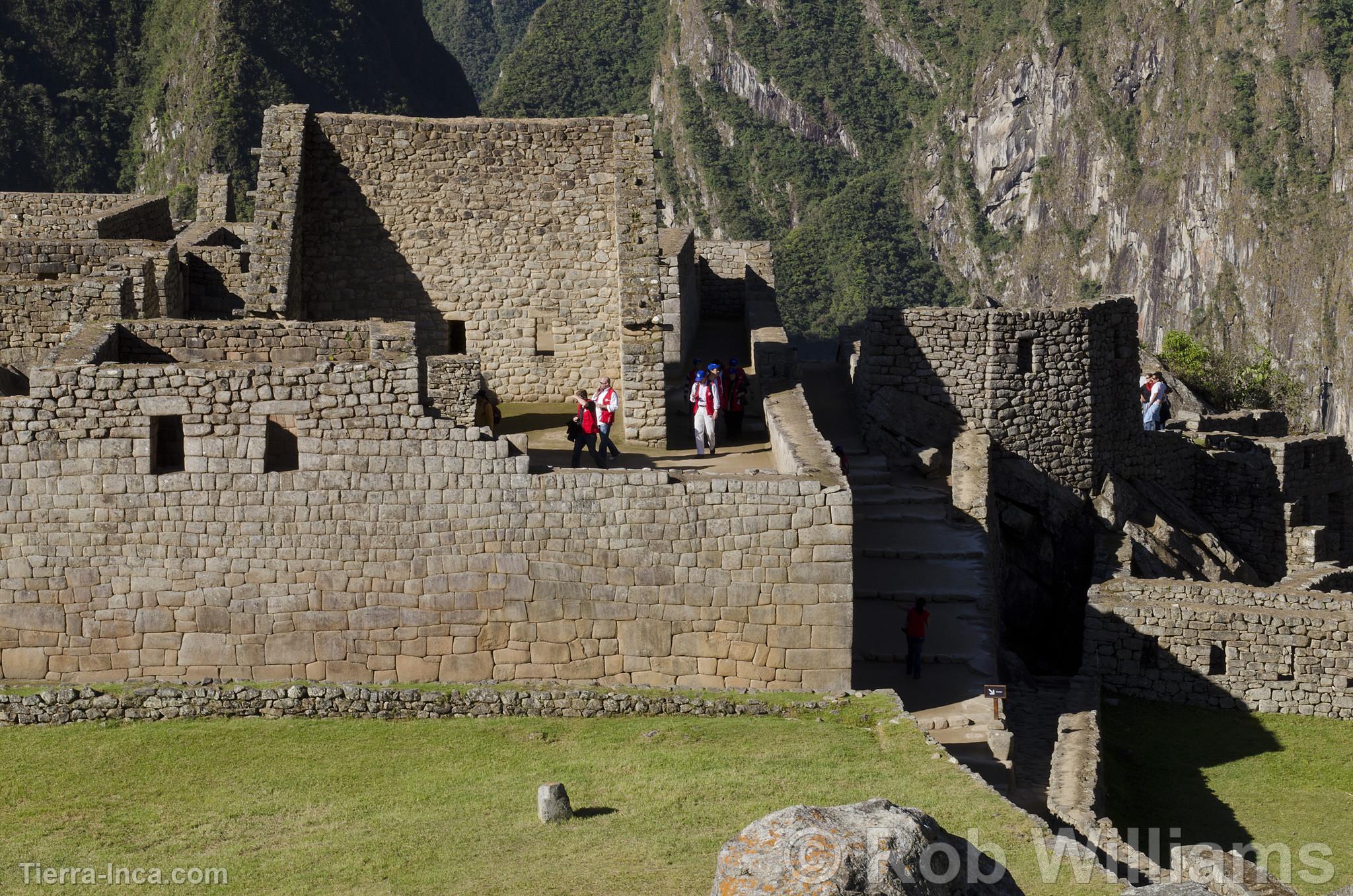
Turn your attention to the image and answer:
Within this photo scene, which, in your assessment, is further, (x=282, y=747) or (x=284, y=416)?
(x=284, y=416)

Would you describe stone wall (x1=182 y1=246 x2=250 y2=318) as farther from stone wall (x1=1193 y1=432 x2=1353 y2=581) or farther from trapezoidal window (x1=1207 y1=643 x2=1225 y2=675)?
stone wall (x1=1193 y1=432 x2=1353 y2=581)

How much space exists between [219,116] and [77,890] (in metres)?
126

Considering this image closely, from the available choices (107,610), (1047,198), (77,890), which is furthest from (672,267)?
(1047,198)

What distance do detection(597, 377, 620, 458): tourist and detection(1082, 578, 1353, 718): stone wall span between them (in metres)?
6.11

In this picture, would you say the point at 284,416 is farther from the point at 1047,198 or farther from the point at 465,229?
the point at 1047,198

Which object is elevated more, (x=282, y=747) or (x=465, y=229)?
(x=465, y=229)

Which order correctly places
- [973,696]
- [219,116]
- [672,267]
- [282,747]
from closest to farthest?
1. [282,747]
2. [973,696]
3. [672,267]
4. [219,116]

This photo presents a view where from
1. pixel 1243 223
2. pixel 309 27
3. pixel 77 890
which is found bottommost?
pixel 77 890

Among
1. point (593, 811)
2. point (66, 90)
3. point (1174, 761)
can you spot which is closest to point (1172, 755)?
point (1174, 761)

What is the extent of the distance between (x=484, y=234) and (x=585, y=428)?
14.7 ft

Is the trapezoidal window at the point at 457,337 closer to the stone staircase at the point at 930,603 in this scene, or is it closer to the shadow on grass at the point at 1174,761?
the stone staircase at the point at 930,603

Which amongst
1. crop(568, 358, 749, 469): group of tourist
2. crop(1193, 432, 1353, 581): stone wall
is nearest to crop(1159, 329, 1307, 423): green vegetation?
crop(1193, 432, 1353, 581): stone wall

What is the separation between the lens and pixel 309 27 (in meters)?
137

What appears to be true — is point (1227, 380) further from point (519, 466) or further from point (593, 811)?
point (593, 811)
